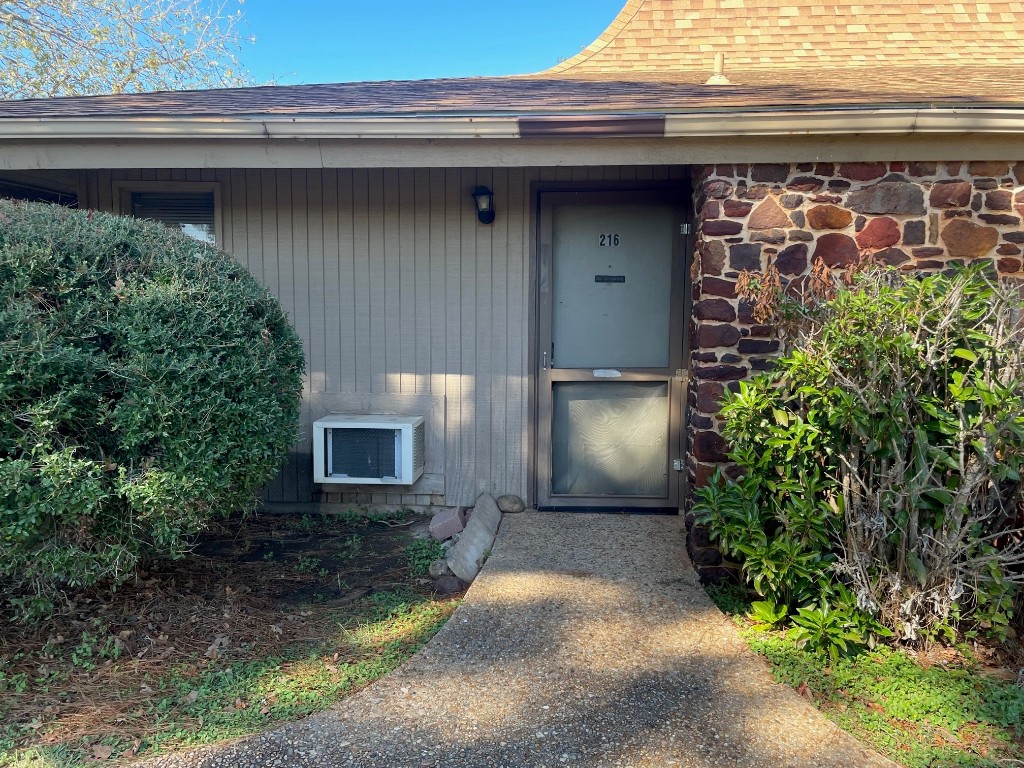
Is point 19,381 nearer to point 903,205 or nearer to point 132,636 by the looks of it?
point 132,636

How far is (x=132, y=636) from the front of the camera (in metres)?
3.21

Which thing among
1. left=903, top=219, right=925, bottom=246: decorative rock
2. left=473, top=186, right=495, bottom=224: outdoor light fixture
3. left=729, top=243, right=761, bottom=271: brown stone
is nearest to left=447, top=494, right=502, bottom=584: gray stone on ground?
left=473, top=186, right=495, bottom=224: outdoor light fixture

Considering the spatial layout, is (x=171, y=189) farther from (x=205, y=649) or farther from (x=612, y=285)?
(x=205, y=649)

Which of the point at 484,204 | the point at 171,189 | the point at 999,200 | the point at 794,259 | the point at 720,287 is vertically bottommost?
the point at 720,287

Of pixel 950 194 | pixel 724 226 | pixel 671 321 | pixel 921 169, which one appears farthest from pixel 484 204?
pixel 950 194

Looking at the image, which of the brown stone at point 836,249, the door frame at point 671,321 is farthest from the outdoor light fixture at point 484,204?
the brown stone at point 836,249

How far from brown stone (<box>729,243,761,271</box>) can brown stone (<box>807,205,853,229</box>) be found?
0.34 metres

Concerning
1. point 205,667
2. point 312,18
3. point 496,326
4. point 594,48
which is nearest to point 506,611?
point 205,667

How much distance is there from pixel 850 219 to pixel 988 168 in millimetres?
792

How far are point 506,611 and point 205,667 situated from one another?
1.39 metres

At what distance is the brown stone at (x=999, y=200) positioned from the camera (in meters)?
3.80

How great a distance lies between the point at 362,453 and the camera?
4.79 metres

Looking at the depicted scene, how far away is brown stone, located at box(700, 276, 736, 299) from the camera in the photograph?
12.8 feet

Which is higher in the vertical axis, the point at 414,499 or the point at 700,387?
the point at 700,387
